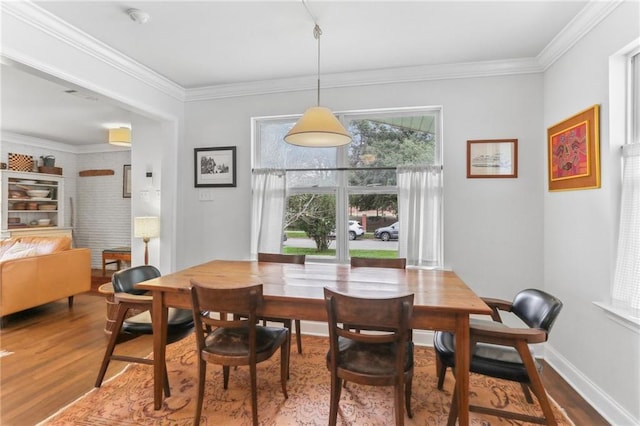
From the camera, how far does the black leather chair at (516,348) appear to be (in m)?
1.56

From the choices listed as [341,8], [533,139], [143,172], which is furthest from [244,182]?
[533,139]

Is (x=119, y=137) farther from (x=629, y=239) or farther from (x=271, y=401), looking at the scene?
(x=629, y=239)

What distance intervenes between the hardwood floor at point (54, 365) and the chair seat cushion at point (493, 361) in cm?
77

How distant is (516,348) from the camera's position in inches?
62.6

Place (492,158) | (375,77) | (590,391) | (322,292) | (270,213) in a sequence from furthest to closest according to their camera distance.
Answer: (270,213) → (375,77) → (492,158) → (590,391) → (322,292)

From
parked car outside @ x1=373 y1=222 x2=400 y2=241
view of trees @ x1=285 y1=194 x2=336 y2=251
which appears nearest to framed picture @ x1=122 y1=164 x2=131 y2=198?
view of trees @ x1=285 y1=194 x2=336 y2=251

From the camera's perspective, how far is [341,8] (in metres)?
2.18

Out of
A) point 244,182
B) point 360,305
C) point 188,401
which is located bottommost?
point 188,401

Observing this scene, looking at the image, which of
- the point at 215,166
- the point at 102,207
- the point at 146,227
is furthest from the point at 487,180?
the point at 102,207

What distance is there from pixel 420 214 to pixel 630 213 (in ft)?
4.84

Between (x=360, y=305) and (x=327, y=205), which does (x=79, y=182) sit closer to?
(x=327, y=205)

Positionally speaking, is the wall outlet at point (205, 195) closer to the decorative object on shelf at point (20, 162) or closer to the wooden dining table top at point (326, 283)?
the wooden dining table top at point (326, 283)

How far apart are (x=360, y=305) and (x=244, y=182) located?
243cm

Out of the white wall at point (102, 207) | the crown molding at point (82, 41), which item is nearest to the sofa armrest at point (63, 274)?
the white wall at point (102, 207)
